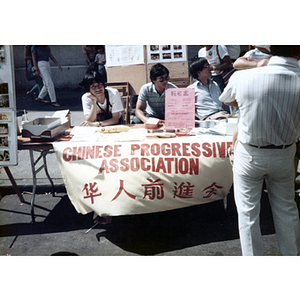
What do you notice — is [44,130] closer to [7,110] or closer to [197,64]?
[7,110]

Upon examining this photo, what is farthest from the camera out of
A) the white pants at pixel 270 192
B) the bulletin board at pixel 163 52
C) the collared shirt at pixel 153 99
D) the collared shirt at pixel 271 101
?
the bulletin board at pixel 163 52

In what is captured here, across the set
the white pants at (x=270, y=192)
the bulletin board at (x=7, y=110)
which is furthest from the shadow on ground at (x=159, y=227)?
the bulletin board at (x=7, y=110)

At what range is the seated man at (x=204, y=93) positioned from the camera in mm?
3801

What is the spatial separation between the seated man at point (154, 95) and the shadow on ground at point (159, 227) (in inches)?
52.5

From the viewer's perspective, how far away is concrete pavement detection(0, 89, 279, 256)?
2924 millimetres

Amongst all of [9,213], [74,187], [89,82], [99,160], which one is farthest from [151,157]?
[9,213]

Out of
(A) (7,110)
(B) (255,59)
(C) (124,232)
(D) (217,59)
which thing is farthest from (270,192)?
(A) (7,110)

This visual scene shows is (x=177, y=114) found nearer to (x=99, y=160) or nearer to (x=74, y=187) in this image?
(x=99, y=160)

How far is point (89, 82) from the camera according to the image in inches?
141

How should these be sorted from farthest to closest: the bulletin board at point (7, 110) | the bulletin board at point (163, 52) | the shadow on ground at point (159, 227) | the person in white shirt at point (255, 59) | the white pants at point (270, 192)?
1. the bulletin board at point (163, 52)
2. the shadow on ground at point (159, 227)
3. the bulletin board at point (7, 110)
4. the person in white shirt at point (255, 59)
5. the white pants at point (270, 192)

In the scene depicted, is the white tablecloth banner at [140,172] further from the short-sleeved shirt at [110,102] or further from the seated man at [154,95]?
the seated man at [154,95]

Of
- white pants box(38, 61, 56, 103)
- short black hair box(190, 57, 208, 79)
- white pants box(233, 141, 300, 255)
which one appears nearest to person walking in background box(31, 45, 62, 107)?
white pants box(38, 61, 56, 103)

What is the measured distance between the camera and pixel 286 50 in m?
2.10

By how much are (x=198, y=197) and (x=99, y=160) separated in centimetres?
105
